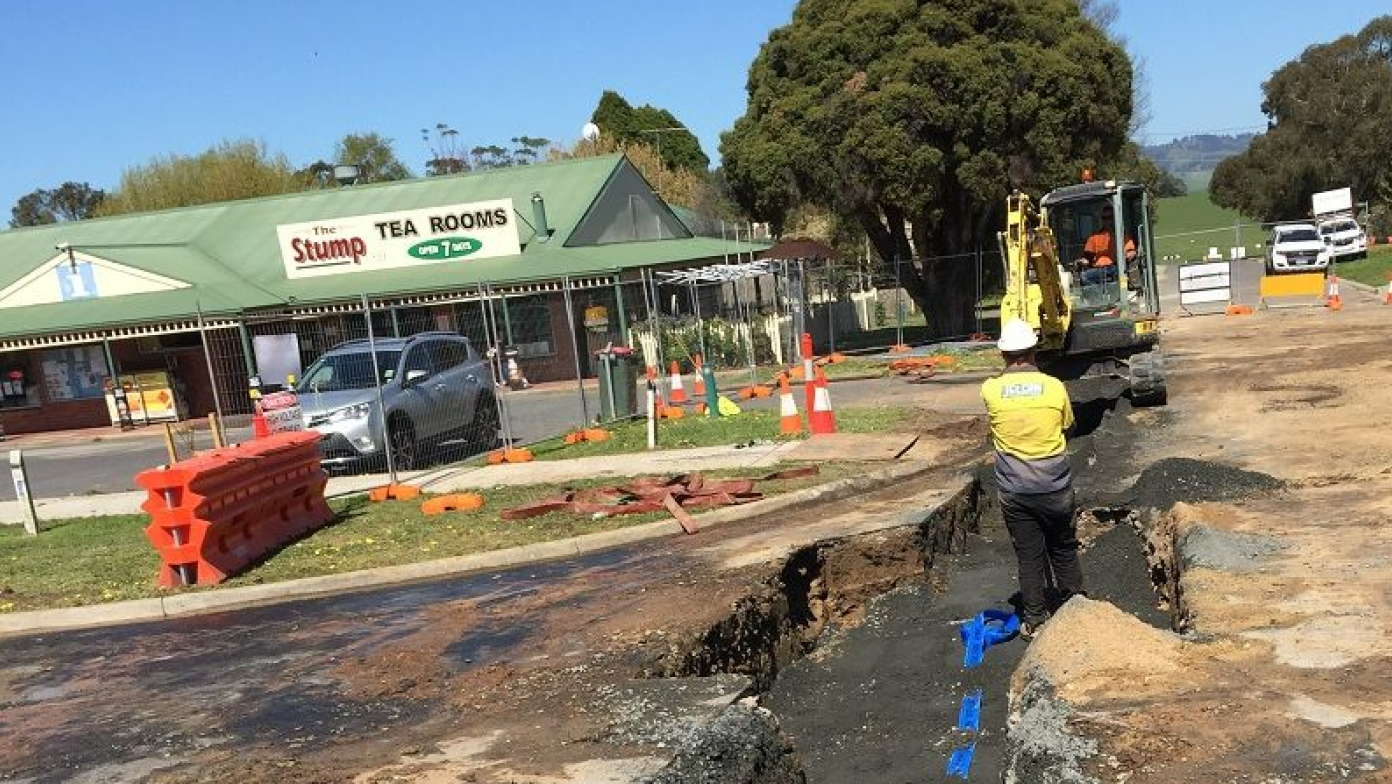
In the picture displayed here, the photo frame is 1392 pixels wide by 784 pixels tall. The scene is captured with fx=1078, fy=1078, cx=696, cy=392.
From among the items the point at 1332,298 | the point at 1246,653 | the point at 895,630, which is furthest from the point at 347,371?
the point at 1332,298

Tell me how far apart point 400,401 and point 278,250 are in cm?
2197

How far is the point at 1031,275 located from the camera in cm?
1355

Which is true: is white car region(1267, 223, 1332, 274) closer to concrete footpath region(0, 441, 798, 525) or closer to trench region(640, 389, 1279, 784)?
concrete footpath region(0, 441, 798, 525)

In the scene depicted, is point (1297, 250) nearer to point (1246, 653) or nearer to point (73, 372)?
point (1246, 653)

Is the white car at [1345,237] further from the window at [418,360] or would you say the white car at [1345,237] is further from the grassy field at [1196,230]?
the window at [418,360]

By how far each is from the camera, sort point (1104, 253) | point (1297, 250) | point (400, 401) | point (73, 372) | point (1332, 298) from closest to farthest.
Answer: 1. point (400, 401)
2. point (1104, 253)
3. point (1332, 298)
4. point (73, 372)
5. point (1297, 250)

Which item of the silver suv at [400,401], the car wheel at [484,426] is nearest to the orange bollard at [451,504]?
the silver suv at [400,401]

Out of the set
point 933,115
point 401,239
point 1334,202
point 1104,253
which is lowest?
point 1104,253

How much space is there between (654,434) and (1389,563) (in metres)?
9.87

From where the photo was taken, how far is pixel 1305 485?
826 cm

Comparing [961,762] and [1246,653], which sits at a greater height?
[1246,653]

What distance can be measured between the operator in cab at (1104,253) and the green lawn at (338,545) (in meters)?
5.51

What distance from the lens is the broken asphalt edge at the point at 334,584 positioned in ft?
29.9

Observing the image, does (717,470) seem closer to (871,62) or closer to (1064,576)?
(1064,576)
